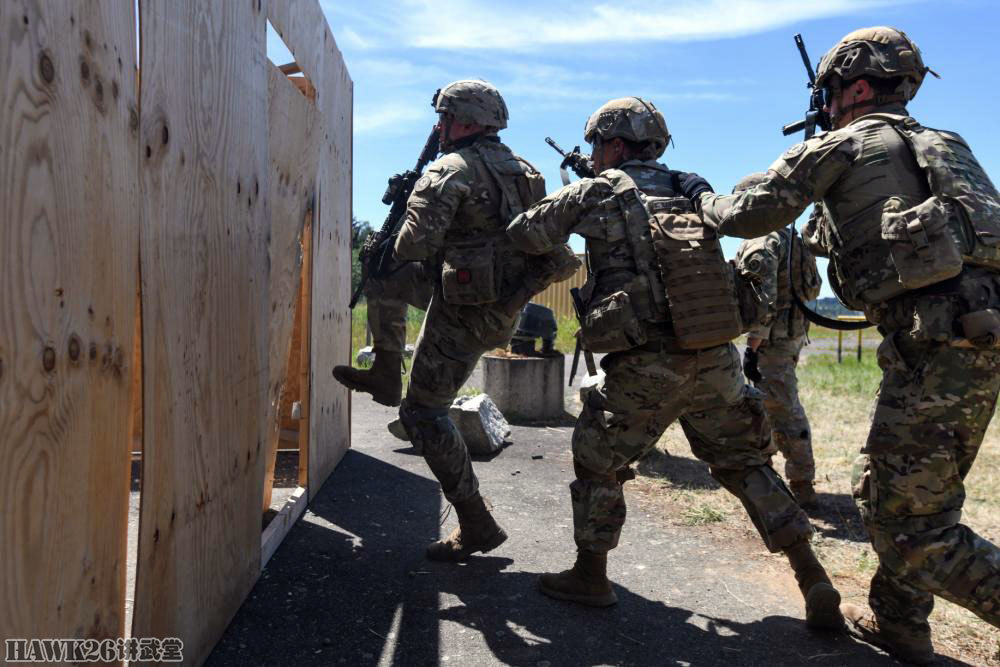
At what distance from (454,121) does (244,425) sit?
1.78 m

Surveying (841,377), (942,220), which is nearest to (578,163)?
(942,220)

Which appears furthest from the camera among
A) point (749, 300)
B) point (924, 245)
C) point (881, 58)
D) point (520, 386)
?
point (520, 386)

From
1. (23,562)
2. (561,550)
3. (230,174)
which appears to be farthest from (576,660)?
(230,174)

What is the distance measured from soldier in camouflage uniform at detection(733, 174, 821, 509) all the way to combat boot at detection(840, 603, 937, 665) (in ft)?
5.86

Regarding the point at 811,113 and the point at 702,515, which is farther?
the point at 702,515

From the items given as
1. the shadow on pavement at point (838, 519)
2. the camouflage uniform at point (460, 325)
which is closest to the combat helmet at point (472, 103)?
the camouflage uniform at point (460, 325)

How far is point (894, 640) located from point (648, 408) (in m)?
1.22

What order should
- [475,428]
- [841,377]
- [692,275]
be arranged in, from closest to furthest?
[692,275] < [475,428] < [841,377]

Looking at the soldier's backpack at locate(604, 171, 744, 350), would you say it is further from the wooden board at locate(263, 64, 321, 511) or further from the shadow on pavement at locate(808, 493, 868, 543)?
the shadow on pavement at locate(808, 493, 868, 543)

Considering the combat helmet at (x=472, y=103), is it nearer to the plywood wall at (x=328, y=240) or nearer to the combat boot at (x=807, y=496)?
the plywood wall at (x=328, y=240)

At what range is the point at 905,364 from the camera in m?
2.69

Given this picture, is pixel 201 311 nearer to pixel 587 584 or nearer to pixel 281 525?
pixel 281 525

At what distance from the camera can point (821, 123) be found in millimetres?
3695

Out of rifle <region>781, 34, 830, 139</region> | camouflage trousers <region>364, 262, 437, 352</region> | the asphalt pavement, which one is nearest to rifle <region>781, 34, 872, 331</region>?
rifle <region>781, 34, 830, 139</region>
